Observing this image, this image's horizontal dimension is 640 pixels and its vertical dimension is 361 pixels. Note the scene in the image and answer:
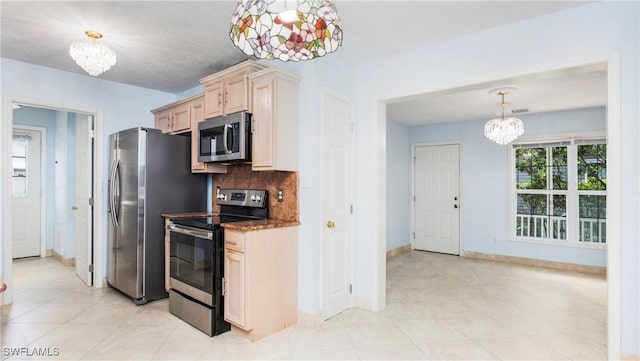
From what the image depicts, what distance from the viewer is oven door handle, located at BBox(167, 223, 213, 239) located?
2.69 m

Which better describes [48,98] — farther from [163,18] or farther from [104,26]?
[163,18]

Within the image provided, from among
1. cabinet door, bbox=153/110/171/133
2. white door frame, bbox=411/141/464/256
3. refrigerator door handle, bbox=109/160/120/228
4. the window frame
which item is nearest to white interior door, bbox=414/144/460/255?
white door frame, bbox=411/141/464/256

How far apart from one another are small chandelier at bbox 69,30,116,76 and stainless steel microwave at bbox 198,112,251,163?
0.95m

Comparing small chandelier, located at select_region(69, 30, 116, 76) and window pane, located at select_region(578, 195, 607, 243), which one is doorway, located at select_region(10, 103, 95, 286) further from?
window pane, located at select_region(578, 195, 607, 243)

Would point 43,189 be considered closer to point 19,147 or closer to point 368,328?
point 19,147

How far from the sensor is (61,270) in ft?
14.7

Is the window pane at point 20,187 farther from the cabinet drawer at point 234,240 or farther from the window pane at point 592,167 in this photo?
the window pane at point 592,167

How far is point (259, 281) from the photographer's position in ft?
8.48

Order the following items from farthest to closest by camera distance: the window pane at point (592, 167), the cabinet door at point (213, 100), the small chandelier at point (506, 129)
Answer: the window pane at point (592, 167), the small chandelier at point (506, 129), the cabinet door at point (213, 100)

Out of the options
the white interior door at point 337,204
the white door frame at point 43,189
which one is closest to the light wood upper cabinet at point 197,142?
the white interior door at point 337,204

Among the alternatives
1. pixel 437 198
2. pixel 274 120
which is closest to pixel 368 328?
pixel 274 120

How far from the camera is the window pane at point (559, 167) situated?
16.8 ft

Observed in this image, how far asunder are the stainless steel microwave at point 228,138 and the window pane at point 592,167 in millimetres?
5054

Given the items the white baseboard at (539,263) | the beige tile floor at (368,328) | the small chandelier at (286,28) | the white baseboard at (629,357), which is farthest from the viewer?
the white baseboard at (539,263)
